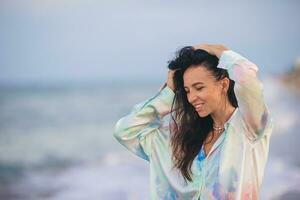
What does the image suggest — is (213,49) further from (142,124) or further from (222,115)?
(142,124)

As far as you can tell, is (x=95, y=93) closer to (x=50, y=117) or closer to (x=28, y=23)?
(x=50, y=117)

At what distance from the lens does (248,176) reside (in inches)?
66.4

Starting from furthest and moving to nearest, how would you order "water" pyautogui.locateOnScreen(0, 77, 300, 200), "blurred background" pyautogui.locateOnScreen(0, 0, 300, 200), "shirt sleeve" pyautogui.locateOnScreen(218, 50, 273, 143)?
"blurred background" pyautogui.locateOnScreen(0, 0, 300, 200) < "water" pyautogui.locateOnScreen(0, 77, 300, 200) < "shirt sleeve" pyautogui.locateOnScreen(218, 50, 273, 143)

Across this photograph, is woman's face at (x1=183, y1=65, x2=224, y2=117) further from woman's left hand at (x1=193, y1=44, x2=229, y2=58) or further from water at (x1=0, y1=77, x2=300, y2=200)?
water at (x1=0, y1=77, x2=300, y2=200)

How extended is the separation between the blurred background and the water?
0.01 metres

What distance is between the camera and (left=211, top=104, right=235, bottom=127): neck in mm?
1737

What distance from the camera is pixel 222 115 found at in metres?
1.74

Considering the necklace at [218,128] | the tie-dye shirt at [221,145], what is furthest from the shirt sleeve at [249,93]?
the necklace at [218,128]

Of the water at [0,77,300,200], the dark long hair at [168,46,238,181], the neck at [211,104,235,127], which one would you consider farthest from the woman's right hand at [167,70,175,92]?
the water at [0,77,300,200]

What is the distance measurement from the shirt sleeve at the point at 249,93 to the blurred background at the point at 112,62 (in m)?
2.35

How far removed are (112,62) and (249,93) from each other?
137 inches

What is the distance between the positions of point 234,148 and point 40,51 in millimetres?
3456

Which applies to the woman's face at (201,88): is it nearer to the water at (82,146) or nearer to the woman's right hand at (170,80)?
the woman's right hand at (170,80)

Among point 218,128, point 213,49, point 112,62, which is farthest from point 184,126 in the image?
point 112,62
